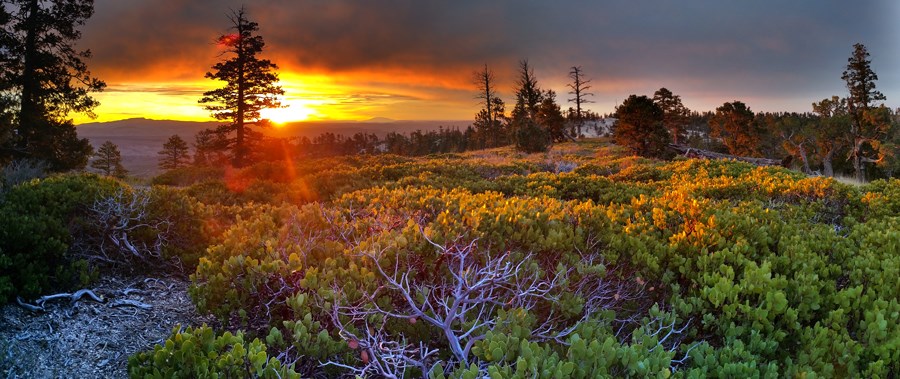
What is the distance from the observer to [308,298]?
364 cm

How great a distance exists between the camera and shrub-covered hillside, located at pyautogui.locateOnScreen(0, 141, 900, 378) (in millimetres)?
2951

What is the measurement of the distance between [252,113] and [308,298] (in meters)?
31.5

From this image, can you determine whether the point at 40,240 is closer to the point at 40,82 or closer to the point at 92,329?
the point at 92,329

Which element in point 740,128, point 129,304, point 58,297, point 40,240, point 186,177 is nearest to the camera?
point 58,297

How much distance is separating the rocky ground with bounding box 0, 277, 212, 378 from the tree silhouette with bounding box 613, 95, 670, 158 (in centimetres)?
3231

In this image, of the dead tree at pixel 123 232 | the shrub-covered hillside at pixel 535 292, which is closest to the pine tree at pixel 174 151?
the dead tree at pixel 123 232

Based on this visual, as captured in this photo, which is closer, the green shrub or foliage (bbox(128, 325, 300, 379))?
foliage (bbox(128, 325, 300, 379))

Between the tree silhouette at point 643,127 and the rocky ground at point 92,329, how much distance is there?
32.3 metres

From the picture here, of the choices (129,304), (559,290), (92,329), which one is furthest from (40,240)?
(559,290)

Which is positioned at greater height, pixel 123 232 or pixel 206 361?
pixel 123 232

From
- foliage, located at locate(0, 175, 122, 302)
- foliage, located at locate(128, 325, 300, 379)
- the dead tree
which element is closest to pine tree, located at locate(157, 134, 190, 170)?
foliage, located at locate(0, 175, 122, 302)

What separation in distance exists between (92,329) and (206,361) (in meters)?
2.17

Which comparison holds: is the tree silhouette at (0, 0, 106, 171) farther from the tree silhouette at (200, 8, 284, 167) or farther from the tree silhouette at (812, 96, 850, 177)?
the tree silhouette at (812, 96, 850, 177)

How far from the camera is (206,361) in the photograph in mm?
2807
